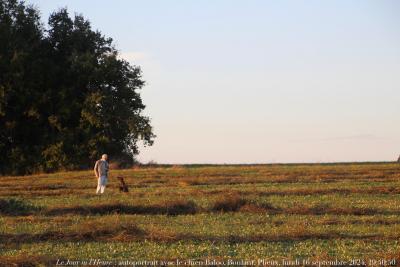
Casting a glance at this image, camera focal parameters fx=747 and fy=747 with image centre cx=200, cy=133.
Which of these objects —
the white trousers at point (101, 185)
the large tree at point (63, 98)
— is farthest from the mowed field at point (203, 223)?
the large tree at point (63, 98)

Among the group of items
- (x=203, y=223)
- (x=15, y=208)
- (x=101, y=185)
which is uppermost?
(x=101, y=185)

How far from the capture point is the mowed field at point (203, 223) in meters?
16.1

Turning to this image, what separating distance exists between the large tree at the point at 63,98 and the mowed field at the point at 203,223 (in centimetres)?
1830

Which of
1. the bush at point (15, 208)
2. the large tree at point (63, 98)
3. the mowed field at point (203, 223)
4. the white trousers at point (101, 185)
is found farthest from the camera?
the large tree at point (63, 98)

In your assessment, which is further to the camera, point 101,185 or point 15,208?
point 101,185

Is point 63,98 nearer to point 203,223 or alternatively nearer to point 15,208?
point 15,208

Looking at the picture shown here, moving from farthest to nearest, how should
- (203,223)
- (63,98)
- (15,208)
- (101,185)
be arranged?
(63,98)
(101,185)
(15,208)
(203,223)

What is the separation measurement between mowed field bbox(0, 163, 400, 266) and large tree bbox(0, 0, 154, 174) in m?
18.3

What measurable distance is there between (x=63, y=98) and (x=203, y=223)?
35852mm

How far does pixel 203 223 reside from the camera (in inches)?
837

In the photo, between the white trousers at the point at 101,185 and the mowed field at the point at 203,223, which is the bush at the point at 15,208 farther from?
the white trousers at the point at 101,185

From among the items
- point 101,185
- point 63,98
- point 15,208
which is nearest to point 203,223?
point 15,208

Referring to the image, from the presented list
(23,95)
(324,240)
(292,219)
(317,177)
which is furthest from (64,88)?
(324,240)

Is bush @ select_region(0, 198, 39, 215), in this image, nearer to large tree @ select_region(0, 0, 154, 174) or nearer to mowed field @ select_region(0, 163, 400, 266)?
mowed field @ select_region(0, 163, 400, 266)
